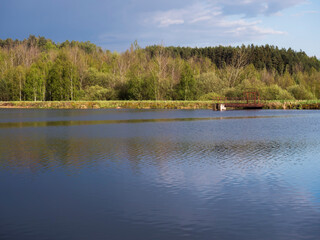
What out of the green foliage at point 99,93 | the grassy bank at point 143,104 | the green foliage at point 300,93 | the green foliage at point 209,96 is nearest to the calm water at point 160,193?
the grassy bank at point 143,104

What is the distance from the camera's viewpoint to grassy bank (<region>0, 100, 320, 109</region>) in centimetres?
8362

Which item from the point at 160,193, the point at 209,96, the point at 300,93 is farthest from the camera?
the point at 209,96

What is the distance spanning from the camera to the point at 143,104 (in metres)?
92.4

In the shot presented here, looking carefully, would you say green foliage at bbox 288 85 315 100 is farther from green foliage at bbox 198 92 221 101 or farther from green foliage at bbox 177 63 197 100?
green foliage at bbox 177 63 197 100

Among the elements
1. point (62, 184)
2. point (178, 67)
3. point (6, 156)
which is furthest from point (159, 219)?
point (178, 67)

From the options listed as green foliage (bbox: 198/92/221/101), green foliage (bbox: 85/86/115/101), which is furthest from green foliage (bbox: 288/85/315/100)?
green foliage (bbox: 85/86/115/101)

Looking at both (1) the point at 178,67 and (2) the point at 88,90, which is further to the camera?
(1) the point at 178,67

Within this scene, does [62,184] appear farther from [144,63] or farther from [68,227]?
[144,63]

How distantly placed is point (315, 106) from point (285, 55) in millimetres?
114382

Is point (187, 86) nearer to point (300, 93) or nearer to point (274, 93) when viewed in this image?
point (274, 93)

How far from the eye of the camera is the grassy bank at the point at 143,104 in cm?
8362

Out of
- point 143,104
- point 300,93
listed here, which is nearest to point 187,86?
point 143,104

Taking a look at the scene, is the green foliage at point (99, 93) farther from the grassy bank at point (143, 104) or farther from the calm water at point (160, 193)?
the calm water at point (160, 193)

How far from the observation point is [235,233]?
8.73 metres
